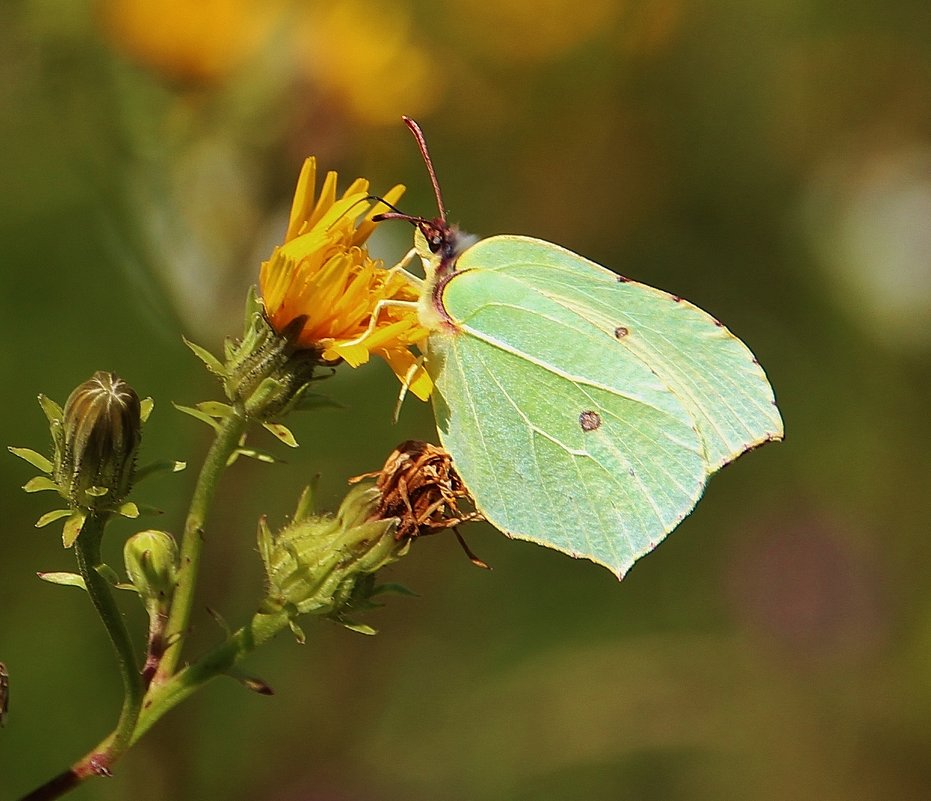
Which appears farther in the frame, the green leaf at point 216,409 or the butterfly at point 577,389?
the butterfly at point 577,389

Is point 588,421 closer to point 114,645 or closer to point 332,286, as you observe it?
point 332,286

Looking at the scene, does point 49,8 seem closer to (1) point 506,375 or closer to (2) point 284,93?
(2) point 284,93

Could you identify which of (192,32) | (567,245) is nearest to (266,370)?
(192,32)

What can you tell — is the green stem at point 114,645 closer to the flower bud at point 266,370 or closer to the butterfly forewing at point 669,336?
the flower bud at point 266,370

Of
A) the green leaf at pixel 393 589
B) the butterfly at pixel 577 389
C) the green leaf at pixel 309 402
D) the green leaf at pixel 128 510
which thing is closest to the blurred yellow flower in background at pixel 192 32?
the butterfly at pixel 577 389

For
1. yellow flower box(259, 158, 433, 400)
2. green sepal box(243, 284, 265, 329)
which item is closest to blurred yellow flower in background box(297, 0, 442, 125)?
yellow flower box(259, 158, 433, 400)

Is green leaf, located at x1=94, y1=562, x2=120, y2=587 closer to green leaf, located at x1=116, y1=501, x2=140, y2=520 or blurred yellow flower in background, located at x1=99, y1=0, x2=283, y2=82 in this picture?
green leaf, located at x1=116, y1=501, x2=140, y2=520

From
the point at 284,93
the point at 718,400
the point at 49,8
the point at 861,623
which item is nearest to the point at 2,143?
the point at 49,8
